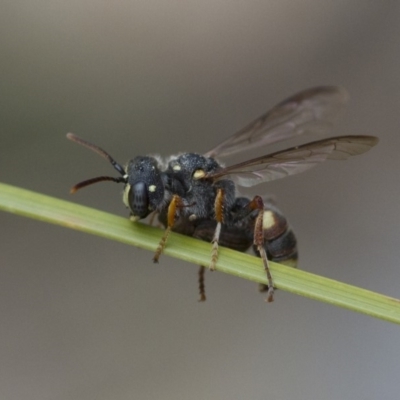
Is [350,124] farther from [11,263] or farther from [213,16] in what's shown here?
[11,263]

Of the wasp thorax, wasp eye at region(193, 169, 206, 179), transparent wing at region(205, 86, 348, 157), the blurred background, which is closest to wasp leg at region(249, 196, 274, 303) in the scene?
wasp eye at region(193, 169, 206, 179)

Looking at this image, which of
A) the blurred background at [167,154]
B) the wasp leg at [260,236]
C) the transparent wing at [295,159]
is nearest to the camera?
the wasp leg at [260,236]

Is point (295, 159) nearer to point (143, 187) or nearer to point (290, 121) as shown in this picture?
point (143, 187)

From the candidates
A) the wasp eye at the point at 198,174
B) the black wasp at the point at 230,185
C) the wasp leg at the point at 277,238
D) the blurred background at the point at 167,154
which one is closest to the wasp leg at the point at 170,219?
the black wasp at the point at 230,185

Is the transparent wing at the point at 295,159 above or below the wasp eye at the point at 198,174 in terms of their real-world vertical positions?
above

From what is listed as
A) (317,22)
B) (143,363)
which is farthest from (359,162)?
(143,363)

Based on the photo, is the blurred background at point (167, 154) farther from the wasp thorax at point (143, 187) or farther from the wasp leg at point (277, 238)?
the wasp thorax at point (143, 187)

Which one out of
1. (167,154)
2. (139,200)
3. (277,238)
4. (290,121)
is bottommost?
(167,154)

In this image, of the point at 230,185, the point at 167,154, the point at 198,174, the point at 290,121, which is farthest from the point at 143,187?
the point at 167,154

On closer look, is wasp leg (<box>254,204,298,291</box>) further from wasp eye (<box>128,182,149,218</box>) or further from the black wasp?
wasp eye (<box>128,182,149,218</box>)
